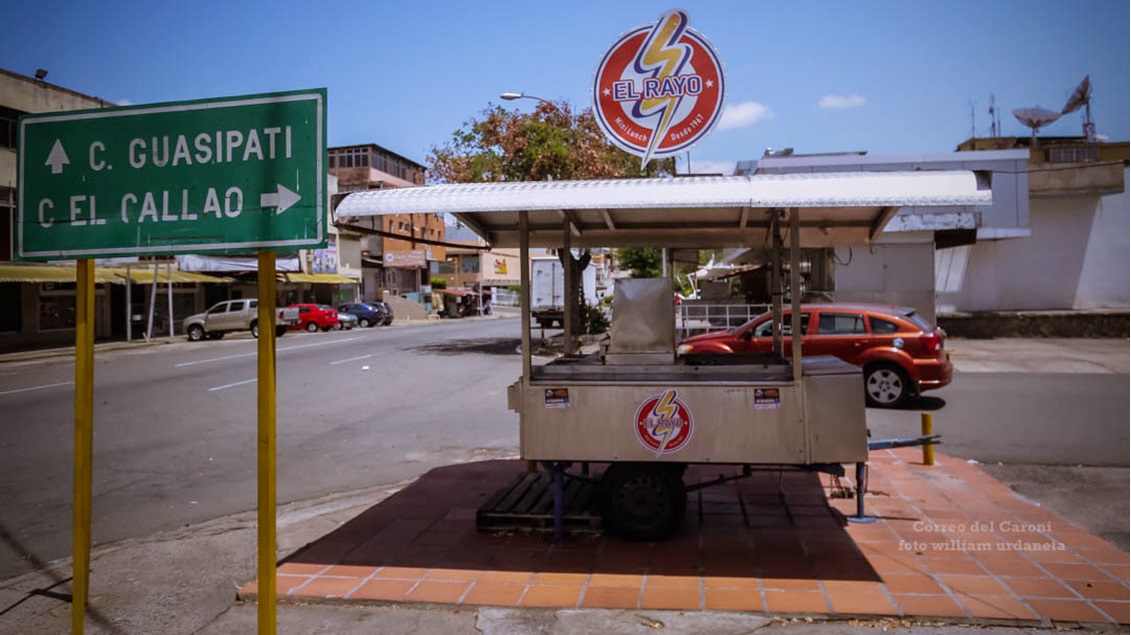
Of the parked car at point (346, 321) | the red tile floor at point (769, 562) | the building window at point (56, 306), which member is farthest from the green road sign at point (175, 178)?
the parked car at point (346, 321)

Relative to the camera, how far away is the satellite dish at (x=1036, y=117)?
3656 cm

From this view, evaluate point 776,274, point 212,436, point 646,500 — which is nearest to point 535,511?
point 646,500

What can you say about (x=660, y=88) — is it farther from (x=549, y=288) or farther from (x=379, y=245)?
(x=379, y=245)

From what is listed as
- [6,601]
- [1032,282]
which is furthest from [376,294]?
[6,601]

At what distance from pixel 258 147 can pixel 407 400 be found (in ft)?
34.6

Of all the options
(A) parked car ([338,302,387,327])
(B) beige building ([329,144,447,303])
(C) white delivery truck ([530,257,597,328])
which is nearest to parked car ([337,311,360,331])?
(A) parked car ([338,302,387,327])

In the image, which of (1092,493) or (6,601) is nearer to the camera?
(6,601)

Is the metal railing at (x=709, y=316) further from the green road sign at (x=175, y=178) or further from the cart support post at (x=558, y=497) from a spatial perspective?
the green road sign at (x=175, y=178)

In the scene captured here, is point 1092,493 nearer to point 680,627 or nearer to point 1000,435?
point 1000,435

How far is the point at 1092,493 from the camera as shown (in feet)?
22.3

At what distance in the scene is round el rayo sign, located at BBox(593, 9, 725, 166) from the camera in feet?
35.8

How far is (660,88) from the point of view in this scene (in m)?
11.1

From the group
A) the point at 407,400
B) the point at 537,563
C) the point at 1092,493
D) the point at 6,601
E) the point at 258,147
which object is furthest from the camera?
the point at 407,400

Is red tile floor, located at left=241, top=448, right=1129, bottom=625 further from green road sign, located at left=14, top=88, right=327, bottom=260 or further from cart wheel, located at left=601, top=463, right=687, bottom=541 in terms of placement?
green road sign, located at left=14, top=88, right=327, bottom=260
